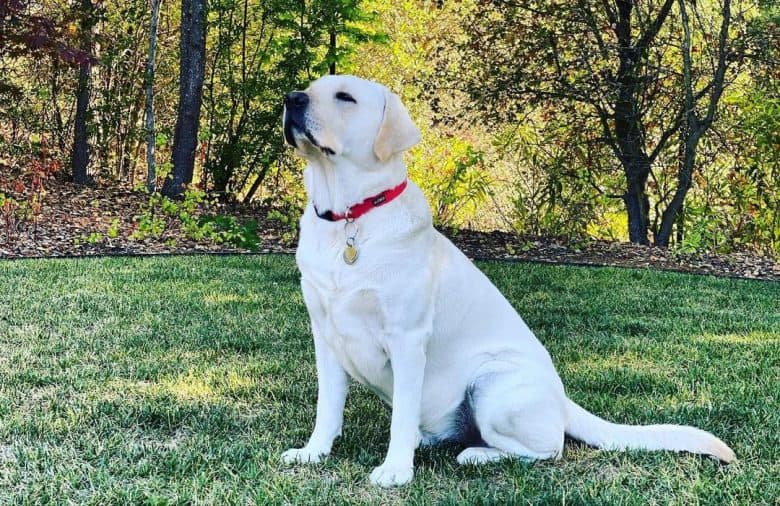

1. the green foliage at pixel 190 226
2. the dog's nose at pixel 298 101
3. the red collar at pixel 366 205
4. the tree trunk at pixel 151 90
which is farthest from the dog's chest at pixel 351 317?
the tree trunk at pixel 151 90

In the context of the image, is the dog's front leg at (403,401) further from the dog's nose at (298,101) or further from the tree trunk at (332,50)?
the tree trunk at (332,50)

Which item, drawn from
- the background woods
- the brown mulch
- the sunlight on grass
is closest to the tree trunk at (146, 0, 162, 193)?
the background woods

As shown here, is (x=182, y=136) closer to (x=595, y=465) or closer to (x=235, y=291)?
(x=235, y=291)

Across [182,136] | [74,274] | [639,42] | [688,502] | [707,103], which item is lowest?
[74,274]

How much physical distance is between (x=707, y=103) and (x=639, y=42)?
1065 millimetres

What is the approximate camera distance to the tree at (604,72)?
9.38 meters

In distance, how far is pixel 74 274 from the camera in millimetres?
6527

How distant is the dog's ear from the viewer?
261 centimetres

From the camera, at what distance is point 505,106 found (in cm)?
1002

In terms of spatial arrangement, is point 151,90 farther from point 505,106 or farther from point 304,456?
point 304,456

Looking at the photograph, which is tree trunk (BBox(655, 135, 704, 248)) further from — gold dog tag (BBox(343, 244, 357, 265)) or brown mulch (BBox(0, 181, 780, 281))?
gold dog tag (BBox(343, 244, 357, 265))

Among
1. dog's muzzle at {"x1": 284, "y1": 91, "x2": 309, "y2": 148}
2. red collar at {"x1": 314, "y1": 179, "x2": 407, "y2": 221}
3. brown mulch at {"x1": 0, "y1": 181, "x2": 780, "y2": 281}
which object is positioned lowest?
brown mulch at {"x1": 0, "y1": 181, "x2": 780, "y2": 281}

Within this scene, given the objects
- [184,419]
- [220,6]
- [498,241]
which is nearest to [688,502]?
[184,419]

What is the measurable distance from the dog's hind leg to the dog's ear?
2.81 feet
